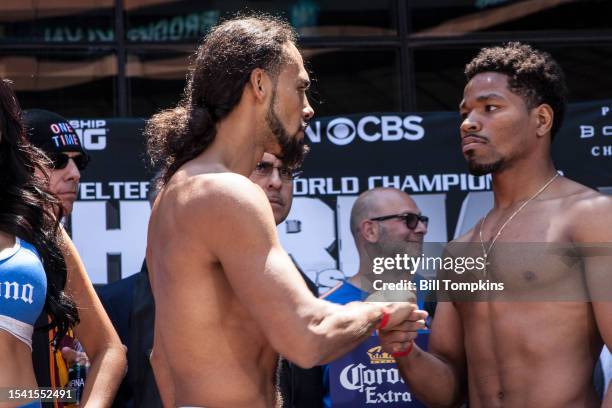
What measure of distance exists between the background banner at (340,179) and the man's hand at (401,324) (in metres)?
1.74

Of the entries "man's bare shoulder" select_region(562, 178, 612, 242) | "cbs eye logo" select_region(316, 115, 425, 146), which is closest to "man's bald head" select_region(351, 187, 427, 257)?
"cbs eye logo" select_region(316, 115, 425, 146)

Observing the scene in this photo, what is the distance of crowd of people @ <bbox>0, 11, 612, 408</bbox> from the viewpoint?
2.61m

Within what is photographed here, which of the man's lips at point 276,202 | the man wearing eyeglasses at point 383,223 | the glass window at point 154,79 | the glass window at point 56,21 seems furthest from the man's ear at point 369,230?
the glass window at point 56,21

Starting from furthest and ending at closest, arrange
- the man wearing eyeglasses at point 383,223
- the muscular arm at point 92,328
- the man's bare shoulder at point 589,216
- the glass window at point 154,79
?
the glass window at point 154,79 → the man wearing eyeglasses at point 383,223 → the man's bare shoulder at point 589,216 → the muscular arm at point 92,328

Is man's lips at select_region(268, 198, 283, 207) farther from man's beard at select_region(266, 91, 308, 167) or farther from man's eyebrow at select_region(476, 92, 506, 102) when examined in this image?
man's beard at select_region(266, 91, 308, 167)

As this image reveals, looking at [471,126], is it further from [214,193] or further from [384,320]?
[214,193]

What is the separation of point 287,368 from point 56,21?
2680 millimetres

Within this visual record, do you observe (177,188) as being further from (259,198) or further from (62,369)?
(62,369)

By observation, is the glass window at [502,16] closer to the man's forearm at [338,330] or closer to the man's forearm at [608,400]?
the man's forearm at [608,400]

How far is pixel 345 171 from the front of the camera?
4.90 m

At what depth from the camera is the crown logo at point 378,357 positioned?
3998 millimetres

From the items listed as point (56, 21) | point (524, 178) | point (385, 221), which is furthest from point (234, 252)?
point (56, 21)

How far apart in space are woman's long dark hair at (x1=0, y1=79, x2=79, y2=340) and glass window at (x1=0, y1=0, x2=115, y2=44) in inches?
A: 97.3

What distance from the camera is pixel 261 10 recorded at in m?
5.84
